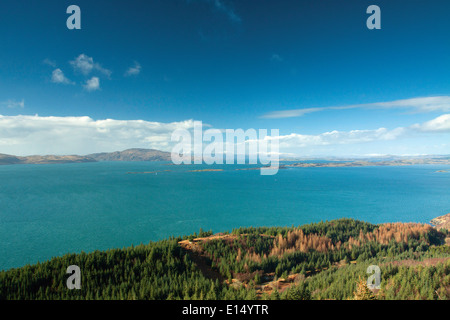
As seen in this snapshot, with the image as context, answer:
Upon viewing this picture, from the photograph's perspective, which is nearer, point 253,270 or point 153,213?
point 253,270

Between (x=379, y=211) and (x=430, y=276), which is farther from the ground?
(x=430, y=276)

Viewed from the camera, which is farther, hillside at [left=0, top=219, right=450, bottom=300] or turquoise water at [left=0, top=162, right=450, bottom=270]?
turquoise water at [left=0, top=162, right=450, bottom=270]

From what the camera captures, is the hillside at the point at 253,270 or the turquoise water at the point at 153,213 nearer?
the hillside at the point at 253,270

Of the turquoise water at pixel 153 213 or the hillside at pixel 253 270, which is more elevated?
the hillside at pixel 253 270

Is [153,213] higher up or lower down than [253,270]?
lower down

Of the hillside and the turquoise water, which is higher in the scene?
the hillside

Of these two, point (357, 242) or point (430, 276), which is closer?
point (430, 276)

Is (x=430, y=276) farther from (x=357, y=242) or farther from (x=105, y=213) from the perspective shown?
(x=105, y=213)
